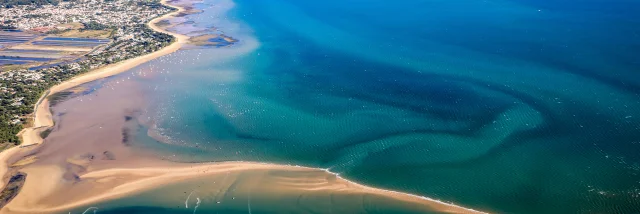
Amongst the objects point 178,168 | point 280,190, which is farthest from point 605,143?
point 178,168

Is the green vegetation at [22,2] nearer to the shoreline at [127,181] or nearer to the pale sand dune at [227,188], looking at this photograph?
the shoreline at [127,181]

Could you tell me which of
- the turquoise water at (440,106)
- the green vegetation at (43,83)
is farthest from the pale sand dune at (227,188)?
the green vegetation at (43,83)

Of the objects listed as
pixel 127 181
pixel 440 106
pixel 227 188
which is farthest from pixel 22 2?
pixel 440 106

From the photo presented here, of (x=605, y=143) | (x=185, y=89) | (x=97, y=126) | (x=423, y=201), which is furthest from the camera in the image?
(x=185, y=89)

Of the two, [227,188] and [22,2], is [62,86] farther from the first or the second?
[22,2]

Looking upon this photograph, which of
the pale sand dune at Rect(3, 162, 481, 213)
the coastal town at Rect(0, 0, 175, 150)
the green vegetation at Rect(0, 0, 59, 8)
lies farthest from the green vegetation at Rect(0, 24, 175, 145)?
the green vegetation at Rect(0, 0, 59, 8)

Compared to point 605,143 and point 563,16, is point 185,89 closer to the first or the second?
point 605,143
